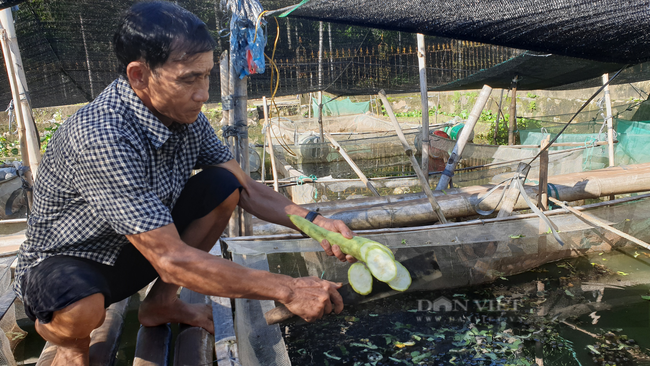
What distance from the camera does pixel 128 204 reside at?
137 centimetres

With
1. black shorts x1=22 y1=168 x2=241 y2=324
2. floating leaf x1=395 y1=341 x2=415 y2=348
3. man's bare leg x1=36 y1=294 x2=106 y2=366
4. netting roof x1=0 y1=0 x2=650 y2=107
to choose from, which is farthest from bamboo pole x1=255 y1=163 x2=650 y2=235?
man's bare leg x1=36 y1=294 x2=106 y2=366

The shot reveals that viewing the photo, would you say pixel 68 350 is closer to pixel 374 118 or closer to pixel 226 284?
pixel 226 284

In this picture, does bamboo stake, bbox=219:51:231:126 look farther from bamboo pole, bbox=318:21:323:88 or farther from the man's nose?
bamboo pole, bbox=318:21:323:88

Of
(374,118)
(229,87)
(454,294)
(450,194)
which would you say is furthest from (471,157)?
(229,87)

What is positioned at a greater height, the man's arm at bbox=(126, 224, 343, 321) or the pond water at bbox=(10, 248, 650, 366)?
the man's arm at bbox=(126, 224, 343, 321)

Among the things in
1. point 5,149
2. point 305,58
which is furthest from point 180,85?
point 5,149

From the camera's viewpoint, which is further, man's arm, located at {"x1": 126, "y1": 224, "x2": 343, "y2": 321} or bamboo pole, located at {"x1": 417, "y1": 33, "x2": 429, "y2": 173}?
bamboo pole, located at {"x1": 417, "y1": 33, "x2": 429, "y2": 173}

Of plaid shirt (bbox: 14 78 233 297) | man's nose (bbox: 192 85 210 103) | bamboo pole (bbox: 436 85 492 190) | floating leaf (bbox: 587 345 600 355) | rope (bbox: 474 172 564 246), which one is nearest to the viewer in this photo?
plaid shirt (bbox: 14 78 233 297)

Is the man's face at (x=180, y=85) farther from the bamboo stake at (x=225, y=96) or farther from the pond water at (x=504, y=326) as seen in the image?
the pond water at (x=504, y=326)

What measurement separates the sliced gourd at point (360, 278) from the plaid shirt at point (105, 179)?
68 cm

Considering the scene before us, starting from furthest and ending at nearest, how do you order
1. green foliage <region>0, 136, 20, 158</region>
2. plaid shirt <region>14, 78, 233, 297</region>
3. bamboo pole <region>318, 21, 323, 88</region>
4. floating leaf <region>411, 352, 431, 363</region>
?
green foliage <region>0, 136, 20, 158</region>, bamboo pole <region>318, 21, 323, 88</region>, floating leaf <region>411, 352, 431, 363</region>, plaid shirt <region>14, 78, 233, 297</region>

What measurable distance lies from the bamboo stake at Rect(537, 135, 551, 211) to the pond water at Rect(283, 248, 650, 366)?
498 mm

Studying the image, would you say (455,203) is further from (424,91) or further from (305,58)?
(305,58)

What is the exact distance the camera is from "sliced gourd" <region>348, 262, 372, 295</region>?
1.54 meters
